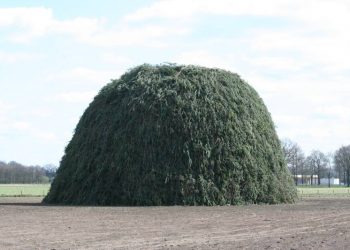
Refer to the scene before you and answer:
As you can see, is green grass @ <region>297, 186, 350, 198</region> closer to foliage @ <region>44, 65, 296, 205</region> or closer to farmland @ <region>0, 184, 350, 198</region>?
farmland @ <region>0, 184, 350, 198</region>

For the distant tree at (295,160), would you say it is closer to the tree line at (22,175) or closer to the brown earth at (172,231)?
the tree line at (22,175)

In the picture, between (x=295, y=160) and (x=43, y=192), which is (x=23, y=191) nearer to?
(x=43, y=192)

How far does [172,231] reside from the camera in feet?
56.1

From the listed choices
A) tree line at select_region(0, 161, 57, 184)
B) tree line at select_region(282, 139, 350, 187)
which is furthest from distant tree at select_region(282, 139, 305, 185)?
tree line at select_region(0, 161, 57, 184)

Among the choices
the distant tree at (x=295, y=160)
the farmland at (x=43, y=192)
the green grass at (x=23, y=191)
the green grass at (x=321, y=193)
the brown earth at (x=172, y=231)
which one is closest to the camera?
the brown earth at (x=172, y=231)

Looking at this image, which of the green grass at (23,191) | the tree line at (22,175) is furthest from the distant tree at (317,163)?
the green grass at (23,191)

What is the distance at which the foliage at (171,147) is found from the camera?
1193 inches

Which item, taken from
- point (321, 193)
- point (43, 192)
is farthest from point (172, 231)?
point (321, 193)

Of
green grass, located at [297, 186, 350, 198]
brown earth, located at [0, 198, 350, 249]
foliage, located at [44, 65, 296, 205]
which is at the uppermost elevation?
foliage, located at [44, 65, 296, 205]

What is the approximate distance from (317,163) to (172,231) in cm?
13046

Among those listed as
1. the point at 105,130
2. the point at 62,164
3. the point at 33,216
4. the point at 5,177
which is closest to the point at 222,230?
the point at 33,216

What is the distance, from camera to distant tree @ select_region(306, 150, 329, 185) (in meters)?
140

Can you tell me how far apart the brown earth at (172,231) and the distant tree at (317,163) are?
11949 cm

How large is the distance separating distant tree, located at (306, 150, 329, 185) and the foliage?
108747mm
